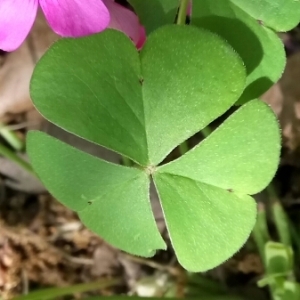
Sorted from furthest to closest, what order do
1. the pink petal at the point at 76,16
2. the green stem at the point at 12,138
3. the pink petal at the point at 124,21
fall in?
the green stem at the point at 12,138
the pink petal at the point at 124,21
the pink petal at the point at 76,16

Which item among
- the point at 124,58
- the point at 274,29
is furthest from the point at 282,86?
the point at 124,58

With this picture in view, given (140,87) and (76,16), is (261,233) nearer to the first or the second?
(140,87)

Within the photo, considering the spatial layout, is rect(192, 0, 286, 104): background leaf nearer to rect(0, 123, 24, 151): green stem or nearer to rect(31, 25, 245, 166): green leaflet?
rect(31, 25, 245, 166): green leaflet

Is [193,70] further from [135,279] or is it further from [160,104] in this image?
[135,279]

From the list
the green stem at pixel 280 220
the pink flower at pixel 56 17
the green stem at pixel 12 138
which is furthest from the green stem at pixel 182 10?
the green stem at pixel 12 138

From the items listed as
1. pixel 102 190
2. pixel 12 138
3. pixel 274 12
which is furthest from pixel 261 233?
pixel 12 138

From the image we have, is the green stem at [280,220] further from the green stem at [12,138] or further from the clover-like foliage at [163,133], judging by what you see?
the green stem at [12,138]

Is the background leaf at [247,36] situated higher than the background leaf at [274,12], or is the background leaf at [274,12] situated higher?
the background leaf at [274,12]
